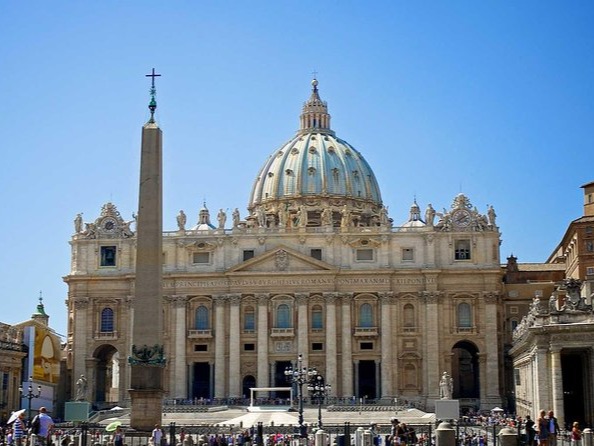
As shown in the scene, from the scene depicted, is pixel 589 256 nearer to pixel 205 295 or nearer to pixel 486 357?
pixel 486 357

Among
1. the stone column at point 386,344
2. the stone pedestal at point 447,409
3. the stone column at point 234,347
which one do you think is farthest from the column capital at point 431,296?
the stone pedestal at point 447,409

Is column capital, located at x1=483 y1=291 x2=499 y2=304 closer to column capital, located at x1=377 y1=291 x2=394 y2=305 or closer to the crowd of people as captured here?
column capital, located at x1=377 y1=291 x2=394 y2=305

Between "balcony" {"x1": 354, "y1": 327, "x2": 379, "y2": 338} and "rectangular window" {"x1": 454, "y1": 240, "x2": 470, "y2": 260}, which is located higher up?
"rectangular window" {"x1": 454, "y1": 240, "x2": 470, "y2": 260}

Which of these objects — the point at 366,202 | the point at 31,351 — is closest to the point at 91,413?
the point at 31,351

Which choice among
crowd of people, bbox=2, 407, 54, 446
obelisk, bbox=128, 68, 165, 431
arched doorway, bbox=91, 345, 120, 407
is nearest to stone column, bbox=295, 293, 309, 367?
arched doorway, bbox=91, 345, 120, 407

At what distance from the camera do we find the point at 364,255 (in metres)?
95.2

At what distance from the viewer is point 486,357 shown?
92.2 meters

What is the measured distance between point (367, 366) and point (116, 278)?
883 inches

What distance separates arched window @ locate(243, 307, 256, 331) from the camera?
9469 centimetres

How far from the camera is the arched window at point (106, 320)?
96.4m

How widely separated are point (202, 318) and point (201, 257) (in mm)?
5153

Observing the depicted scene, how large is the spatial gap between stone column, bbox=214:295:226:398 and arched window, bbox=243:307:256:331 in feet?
6.02

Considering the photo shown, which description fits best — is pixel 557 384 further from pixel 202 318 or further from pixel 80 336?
pixel 80 336

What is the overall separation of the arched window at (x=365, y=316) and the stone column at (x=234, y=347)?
10.1 m
